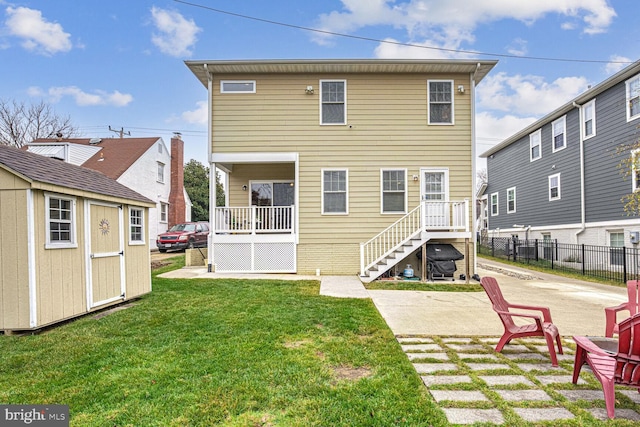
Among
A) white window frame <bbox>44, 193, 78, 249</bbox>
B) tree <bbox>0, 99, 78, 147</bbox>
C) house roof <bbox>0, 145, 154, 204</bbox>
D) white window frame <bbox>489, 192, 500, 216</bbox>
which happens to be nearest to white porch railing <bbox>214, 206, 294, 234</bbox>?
house roof <bbox>0, 145, 154, 204</bbox>

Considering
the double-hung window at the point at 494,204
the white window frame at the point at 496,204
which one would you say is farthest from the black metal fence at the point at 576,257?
the double-hung window at the point at 494,204

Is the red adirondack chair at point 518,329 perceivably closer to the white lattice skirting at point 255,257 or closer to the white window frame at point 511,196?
the white lattice skirting at point 255,257

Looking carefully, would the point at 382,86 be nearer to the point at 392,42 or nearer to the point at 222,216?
the point at 392,42

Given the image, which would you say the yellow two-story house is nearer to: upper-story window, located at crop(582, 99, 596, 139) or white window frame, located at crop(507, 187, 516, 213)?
upper-story window, located at crop(582, 99, 596, 139)

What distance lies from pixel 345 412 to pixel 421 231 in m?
7.67

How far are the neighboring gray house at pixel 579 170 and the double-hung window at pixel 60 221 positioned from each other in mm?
15891

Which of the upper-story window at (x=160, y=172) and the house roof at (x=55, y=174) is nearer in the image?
the house roof at (x=55, y=174)

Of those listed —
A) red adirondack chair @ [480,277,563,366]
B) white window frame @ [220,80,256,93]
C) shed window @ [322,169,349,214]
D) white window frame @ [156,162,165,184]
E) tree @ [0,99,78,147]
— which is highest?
tree @ [0,99,78,147]

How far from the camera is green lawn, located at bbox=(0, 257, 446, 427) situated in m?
2.57

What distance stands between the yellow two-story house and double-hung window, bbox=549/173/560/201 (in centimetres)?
807

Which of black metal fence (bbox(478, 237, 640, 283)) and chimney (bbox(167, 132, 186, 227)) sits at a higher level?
chimney (bbox(167, 132, 186, 227))

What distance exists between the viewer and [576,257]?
45.5 ft

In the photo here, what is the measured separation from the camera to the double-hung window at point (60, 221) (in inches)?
198

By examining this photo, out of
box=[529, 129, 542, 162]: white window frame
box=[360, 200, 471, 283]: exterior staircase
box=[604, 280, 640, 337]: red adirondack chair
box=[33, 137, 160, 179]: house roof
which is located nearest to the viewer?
box=[604, 280, 640, 337]: red adirondack chair
